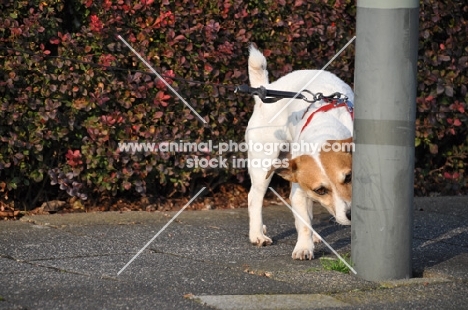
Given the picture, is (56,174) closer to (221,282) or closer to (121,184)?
(121,184)

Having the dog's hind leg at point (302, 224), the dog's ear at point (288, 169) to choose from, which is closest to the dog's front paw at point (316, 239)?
the dog's hind leg at point (302, 224)

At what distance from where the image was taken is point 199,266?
5723 mm

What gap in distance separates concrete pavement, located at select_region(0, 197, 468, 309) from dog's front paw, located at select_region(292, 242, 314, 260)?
0.31ft

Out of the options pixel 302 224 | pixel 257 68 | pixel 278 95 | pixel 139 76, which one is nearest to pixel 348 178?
pixel 302 224

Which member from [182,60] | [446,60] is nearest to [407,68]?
[182,60]

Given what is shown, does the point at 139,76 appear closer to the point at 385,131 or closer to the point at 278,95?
the point at 278,95

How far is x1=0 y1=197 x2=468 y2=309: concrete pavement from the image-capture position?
4863 millimetres

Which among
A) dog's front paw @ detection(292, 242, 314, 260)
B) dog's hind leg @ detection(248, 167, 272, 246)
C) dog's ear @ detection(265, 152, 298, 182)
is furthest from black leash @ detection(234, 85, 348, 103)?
dog's front paw @ detection(292, 242, 314, 260)

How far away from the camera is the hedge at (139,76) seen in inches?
280

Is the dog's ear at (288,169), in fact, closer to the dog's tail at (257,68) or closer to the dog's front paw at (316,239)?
the dog's front paw at (316,239)

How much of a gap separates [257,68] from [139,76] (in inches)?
37.7

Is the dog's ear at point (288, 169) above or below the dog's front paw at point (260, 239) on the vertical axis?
above

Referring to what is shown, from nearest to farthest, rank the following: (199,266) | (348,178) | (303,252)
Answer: (199,266)
(348,178)
(303,252)

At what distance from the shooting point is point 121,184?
7.56 meters
